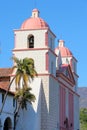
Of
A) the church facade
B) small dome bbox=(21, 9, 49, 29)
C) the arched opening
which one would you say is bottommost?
the arched opening

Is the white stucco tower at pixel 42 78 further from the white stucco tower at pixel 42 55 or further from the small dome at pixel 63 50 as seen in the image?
the small dome at pixel 63 50

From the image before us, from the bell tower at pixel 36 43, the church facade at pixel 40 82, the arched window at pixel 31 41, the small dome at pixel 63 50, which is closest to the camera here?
the church facade at pixel 40 82

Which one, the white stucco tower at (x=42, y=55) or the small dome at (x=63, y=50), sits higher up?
the small dome at (x=63, y=50)

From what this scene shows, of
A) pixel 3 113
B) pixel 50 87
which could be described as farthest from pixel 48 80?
pixel 3 113

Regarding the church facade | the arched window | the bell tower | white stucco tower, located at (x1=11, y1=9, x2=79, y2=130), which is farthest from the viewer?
the arched window

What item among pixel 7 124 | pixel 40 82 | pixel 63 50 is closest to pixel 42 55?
pixel 40 82

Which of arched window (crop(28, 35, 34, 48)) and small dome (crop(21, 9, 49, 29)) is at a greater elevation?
small dome (crop(21, 9, 49, 29))

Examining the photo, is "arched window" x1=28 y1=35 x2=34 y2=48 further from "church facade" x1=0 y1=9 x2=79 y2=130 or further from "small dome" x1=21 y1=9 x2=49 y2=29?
"small dome" x1=21 y1=9 x2=49 y2=29

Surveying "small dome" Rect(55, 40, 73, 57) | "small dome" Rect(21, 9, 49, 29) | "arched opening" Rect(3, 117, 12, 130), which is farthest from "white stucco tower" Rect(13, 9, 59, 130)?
"small dome" Rect(55, 40, 73, 57)

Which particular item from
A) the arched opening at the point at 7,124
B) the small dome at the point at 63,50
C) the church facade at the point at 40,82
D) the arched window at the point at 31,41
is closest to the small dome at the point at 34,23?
the church facade at the point at 40,82

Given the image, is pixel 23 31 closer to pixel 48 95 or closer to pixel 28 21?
pixel 28 21

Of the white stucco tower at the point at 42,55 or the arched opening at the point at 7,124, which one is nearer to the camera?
the arched opening at the point at 7,124

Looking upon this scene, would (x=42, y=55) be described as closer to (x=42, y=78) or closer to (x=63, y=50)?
(x=42, y=78)

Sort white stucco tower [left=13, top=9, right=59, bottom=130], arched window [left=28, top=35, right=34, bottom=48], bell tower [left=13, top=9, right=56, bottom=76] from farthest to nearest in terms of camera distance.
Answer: arched window [left=28, top=35, right=34, bottom=48] < bell tower [left=13, top=9, right=56, bottom=76] < white stucco tower [left=13, top=9, right=59, bottom=130]
